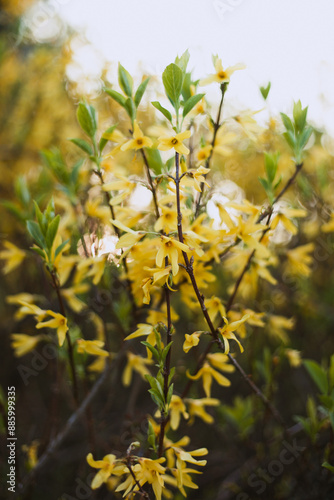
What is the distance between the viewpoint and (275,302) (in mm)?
2635

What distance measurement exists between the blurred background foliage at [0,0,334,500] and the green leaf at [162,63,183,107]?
2.87 ft

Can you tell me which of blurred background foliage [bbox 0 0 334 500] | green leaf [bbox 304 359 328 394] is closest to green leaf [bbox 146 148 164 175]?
blurred background foliage [bbox 0 0 334 500]

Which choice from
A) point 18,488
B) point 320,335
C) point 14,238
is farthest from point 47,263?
point 320,335

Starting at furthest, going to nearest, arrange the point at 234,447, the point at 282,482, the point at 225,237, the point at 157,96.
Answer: the point at 157,96
the point at 234,447
the point at 282,482
the point at 225,237

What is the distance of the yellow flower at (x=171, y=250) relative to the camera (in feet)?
3.38

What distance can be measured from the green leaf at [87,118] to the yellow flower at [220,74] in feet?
1.38

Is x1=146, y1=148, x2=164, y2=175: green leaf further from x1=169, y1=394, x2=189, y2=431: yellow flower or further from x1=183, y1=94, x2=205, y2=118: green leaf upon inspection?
x1=169, y1=394, x2=189, y2=431: yellow flower

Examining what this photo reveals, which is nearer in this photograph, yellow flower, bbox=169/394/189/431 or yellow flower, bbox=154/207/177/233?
yellow flower, bbox=154/207/177/233

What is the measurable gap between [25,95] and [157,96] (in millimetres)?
1821

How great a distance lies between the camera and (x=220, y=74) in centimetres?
129

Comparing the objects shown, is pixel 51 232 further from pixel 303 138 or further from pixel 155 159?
pixel 303 138

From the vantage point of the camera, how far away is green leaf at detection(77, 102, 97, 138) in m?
1.33

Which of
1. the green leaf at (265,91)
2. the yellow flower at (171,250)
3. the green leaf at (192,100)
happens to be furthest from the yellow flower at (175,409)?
the green leaf at (265,91)

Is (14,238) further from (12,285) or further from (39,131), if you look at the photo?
(39,131)
